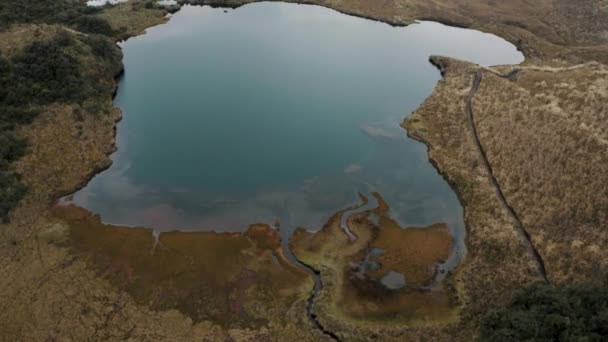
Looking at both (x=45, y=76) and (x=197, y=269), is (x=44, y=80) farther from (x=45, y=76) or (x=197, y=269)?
(x=197, y=269)

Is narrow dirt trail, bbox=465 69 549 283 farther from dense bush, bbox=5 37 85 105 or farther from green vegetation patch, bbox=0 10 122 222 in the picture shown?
dense bush, bbox=5 37 85 105

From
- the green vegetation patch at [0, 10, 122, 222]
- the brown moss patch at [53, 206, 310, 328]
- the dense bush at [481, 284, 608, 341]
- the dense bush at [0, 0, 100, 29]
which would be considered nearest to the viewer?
the dense bush at [481, 284, 608, 341]

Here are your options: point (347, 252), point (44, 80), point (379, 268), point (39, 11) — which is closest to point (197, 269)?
point (347, 252)

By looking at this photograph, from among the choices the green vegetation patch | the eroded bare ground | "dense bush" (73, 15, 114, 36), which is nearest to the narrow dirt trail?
the eroded bare ground

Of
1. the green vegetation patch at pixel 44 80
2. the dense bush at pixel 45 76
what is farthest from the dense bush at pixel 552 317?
the dense bush at pixel 45 76

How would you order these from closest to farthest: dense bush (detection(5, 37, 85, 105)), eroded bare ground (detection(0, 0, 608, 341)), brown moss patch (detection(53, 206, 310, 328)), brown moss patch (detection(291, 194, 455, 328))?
eroded bare ground (detection(0, 0, 608, 341))
brown moss patch (detection(291, 194, 455, 328))
brown moss patch (detection(53, 206, 310, 328))
dense bush (detection(5, 37, 85, 105))

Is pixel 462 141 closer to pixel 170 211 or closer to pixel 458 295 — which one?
pixel 458 295

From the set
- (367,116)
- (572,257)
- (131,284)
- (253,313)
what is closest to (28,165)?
(131,284)
